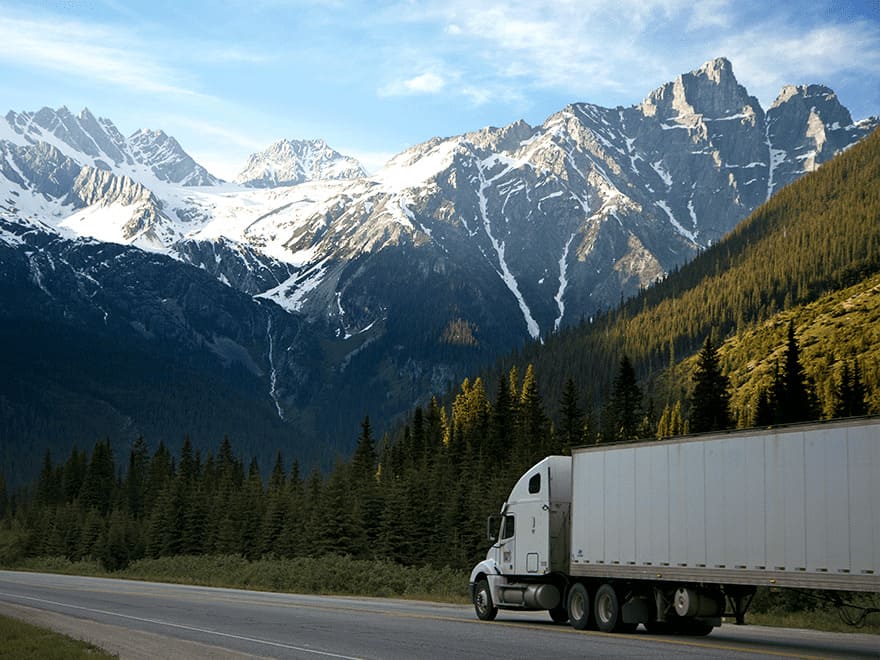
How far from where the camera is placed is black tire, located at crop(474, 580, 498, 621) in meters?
33.0

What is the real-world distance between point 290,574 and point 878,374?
82471 mm

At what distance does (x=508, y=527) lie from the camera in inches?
1309

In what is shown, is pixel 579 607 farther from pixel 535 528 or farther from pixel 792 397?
pixel 792 397

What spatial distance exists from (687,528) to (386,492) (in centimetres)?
6271

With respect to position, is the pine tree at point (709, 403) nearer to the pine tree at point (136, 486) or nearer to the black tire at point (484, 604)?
the black tire at point (484, 604)

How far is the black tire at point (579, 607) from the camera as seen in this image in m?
29.0

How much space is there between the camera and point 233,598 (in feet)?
144

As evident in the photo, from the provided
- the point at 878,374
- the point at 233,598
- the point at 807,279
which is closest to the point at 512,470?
the point at 233,598

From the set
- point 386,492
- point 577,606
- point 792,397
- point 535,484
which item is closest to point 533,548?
point 535,484

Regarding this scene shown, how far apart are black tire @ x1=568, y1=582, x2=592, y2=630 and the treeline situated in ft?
157

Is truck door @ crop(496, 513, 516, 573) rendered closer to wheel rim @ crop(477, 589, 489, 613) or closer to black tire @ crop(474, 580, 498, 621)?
black tire @ crop(474, 580, 498, 621)

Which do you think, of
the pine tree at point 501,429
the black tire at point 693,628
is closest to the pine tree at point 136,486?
the pine tree at point 501,429

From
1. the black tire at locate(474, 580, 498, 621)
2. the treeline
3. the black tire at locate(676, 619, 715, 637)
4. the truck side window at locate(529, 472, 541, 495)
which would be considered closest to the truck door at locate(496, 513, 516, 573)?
the black tire at locate(474, 580, 498, 621)

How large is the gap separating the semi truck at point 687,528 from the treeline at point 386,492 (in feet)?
152
